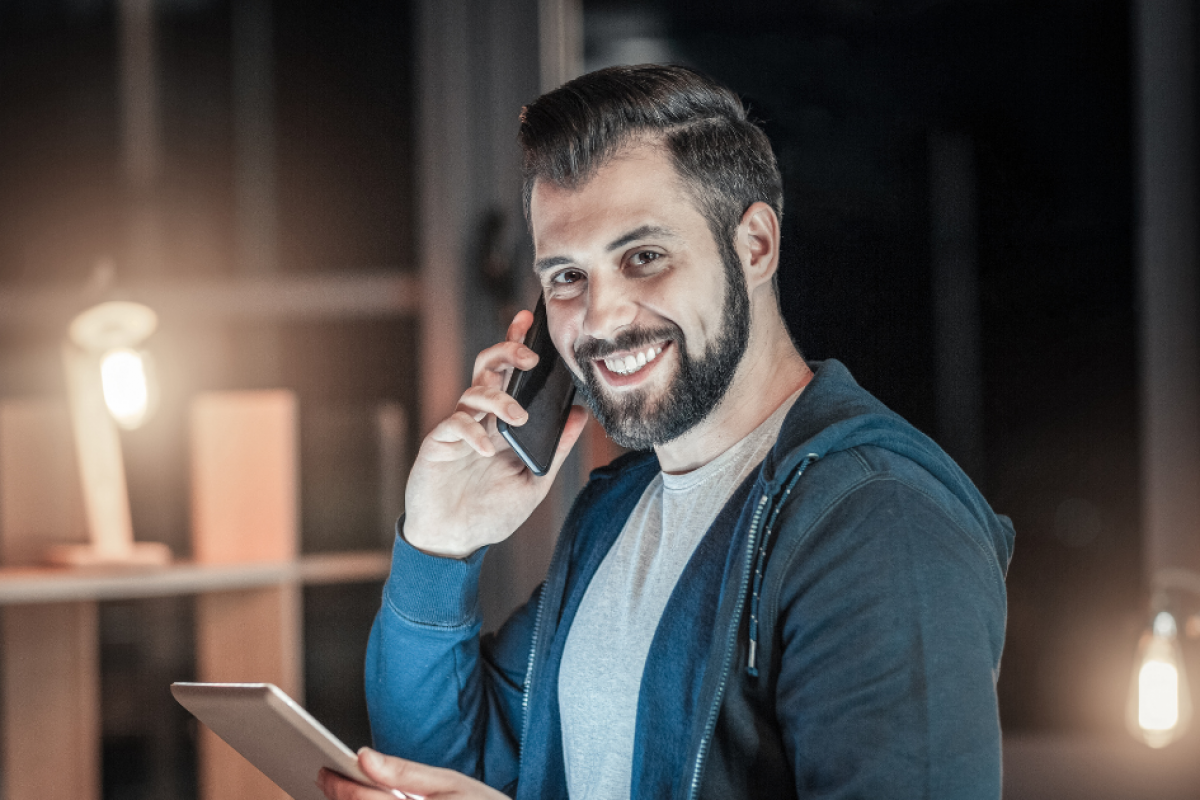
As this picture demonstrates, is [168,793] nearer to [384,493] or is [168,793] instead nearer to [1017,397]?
[384,493]

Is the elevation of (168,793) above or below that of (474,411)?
below

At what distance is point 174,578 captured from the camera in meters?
1.72

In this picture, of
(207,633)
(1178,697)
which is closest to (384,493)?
(207,633)

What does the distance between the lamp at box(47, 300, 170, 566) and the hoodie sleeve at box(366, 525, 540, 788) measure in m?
0.65

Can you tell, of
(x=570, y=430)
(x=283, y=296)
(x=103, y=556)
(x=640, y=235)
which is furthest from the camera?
(x=283, y=296)

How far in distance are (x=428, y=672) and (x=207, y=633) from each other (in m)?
0.75

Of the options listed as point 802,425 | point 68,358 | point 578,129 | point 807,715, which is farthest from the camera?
point 68,358

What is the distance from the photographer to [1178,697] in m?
1.40

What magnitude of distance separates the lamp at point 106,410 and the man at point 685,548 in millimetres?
661

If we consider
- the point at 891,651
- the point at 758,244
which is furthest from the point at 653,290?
the point at 891,651

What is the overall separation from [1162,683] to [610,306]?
0.95m

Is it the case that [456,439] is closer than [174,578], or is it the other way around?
[456,439]

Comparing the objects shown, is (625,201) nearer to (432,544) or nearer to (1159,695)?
(432,544)

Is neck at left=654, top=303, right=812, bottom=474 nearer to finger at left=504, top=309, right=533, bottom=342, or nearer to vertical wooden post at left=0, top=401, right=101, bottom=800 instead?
finger at left=504, top=309, right=533, bottom=342
